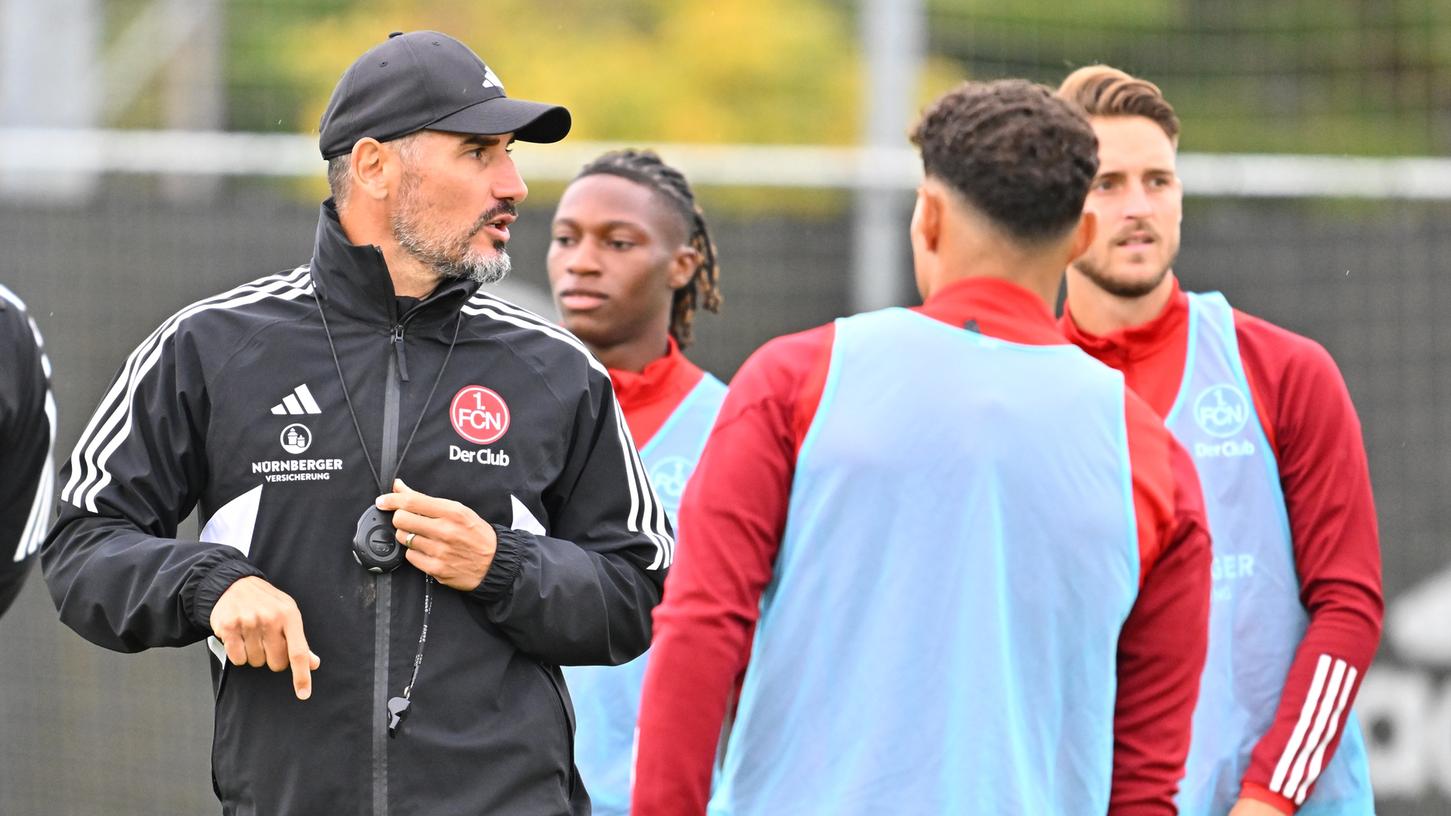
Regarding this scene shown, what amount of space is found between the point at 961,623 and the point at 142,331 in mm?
5250

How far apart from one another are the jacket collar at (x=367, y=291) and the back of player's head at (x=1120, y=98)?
151cm

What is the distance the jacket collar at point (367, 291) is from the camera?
323cm

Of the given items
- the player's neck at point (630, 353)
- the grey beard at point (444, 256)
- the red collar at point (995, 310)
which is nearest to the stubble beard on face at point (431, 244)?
the grey beard at point (444, 256)

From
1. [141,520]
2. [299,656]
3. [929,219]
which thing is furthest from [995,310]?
[141,520]

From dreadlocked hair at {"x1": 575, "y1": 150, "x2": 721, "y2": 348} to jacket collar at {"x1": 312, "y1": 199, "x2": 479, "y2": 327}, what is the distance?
5.31 feet

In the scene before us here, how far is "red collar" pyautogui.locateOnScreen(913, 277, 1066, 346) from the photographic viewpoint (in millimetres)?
2865

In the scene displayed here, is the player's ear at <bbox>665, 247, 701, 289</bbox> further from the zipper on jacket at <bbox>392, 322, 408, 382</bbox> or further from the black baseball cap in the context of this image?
the zipper on jacket at <bbox>392, 322, 408, 382</bbox>

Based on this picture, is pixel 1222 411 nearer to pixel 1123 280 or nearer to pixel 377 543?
pixel 1123 280

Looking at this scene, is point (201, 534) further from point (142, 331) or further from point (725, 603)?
point (142, 331)

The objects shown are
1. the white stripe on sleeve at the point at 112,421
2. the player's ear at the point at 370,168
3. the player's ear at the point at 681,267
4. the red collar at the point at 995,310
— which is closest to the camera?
the red collar at the point at 995,310

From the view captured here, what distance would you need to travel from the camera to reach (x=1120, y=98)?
4113 millimetres

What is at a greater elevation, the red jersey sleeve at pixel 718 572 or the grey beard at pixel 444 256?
the grey beard at pixel 444 256

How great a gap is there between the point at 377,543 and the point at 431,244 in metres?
0.56

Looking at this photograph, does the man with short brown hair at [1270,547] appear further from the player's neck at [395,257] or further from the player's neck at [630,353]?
the player's neck at [395,257]
